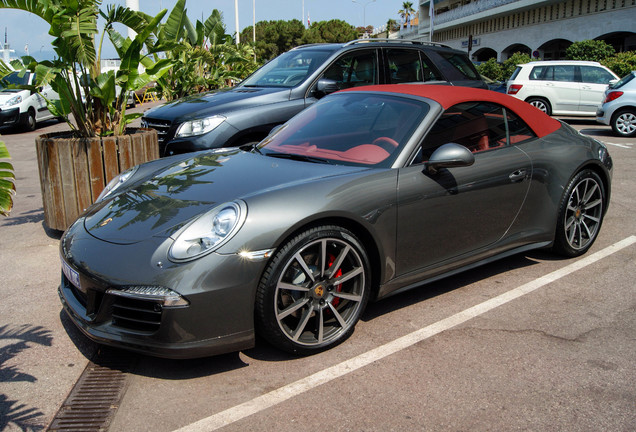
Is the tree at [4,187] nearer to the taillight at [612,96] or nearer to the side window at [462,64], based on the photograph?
the side window at [462,64]

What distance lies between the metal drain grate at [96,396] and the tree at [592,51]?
3275 cm

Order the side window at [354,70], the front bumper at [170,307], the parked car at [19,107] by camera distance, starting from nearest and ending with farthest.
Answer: the front bumper at [170,307] → the side window at [354,70] → the parked car at [19,107]

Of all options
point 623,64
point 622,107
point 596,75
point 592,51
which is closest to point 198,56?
point 622,107

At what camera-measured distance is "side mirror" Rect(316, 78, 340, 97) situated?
6.59 meters

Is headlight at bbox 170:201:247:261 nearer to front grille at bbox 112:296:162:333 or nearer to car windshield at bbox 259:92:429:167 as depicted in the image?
front grille at bbox 112:296:162:333

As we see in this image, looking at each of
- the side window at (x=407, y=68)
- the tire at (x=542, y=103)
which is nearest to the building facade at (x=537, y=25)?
the tire at (x=542, y=103)

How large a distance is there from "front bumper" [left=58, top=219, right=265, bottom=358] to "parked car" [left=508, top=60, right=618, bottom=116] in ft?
47.6

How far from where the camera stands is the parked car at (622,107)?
13.1 meters

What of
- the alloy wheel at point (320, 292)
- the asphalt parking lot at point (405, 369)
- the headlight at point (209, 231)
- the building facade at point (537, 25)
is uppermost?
the building facade at point (537, 25)

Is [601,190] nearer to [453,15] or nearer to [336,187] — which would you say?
[336,187]

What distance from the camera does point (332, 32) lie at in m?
89.8

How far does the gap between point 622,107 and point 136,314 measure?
13.3 m

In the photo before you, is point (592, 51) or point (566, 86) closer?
point (566, 86)

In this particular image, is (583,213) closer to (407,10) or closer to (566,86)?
(566,86)
